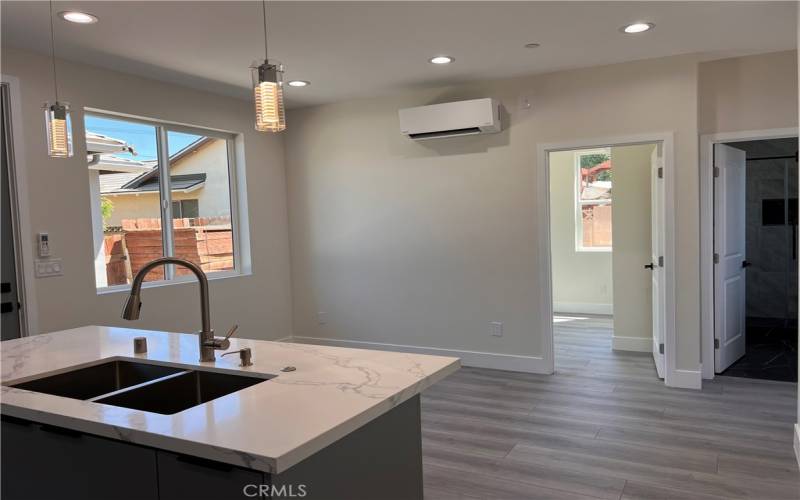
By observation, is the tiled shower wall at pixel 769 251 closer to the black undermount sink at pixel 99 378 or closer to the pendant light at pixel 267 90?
the pendant light at pixel 267 90

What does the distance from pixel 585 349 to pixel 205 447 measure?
5021 mm

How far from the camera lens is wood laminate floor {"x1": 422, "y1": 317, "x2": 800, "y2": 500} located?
279cm

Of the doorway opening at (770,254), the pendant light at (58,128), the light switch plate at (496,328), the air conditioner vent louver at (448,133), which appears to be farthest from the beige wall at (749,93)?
the pendant light at (58,128)

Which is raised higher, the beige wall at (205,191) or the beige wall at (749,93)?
the beige wall at (749,93)

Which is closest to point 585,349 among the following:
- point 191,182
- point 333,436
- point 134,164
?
point 191,182

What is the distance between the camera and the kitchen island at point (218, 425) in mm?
1287

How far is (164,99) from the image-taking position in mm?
4680

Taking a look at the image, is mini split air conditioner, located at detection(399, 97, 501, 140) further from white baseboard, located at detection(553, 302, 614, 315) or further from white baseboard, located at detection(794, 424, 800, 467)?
white baseboard, located at detection(553, 302, 614, 315)

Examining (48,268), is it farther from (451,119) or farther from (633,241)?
(633,241)

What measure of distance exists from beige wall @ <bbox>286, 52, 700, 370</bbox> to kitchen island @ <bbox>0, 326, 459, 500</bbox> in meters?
3.06

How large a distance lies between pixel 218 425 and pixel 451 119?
3.84 meters

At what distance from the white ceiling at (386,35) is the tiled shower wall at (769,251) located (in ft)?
9.84

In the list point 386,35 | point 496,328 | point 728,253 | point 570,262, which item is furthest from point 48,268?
point 570,262

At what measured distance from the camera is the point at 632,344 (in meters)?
5.49
